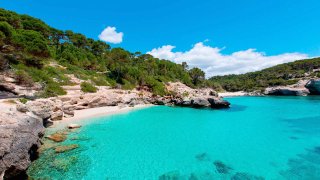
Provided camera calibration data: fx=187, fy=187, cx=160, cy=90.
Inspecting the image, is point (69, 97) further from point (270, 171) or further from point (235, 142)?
point (270, 171)

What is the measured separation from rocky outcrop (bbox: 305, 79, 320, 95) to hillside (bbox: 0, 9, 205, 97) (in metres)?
49.5

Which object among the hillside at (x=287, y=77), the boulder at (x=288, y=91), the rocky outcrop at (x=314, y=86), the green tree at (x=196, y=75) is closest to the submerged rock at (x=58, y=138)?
the green tree at (x=196, y=75)

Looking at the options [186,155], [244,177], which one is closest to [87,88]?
[186,155]

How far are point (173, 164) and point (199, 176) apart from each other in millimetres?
2231

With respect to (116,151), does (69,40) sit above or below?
above

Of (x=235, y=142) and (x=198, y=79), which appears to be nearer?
(x=235, y=142)

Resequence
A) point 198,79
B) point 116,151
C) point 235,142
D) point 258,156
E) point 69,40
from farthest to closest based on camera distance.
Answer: point 198,79 < point 69,40 < point 235,142 < point 116,151 < point 258,156

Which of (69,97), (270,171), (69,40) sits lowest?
(270,171)

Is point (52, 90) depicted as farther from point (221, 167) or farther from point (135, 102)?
point (221, 167)

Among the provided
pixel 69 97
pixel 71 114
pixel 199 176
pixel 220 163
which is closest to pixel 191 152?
pixel 220 163

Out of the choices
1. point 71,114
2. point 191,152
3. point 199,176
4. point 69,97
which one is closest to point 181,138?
point 191,152

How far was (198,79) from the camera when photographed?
4109 inches

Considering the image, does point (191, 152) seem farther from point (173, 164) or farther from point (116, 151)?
point (116, 151)

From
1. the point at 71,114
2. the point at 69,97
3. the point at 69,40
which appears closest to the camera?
the point at 71,114
